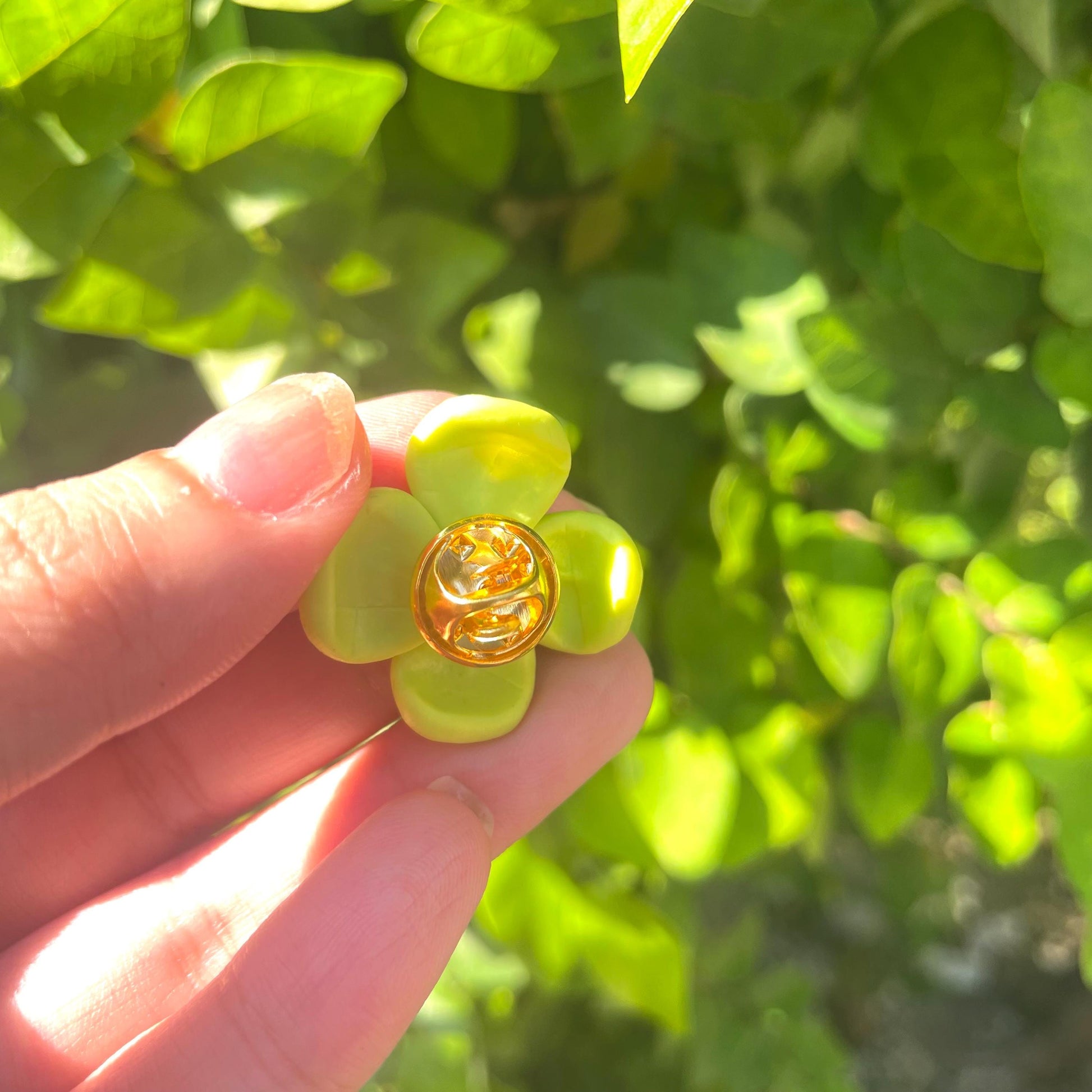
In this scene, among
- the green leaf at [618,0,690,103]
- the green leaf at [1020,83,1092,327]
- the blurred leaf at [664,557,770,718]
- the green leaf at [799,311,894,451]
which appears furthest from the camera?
the blurred leaf at [664,557,770,718]

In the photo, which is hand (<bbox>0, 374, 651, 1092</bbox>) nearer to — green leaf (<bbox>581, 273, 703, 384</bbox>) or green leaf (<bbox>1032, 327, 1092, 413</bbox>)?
green leaf (<bbox>581, 273, 703, 384</bbox>)

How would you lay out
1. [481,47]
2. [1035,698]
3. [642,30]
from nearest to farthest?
[642,30], [481,47], [1035,698]

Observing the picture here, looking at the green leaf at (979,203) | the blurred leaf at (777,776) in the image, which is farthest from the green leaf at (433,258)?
the blurred leaf at (777,776)

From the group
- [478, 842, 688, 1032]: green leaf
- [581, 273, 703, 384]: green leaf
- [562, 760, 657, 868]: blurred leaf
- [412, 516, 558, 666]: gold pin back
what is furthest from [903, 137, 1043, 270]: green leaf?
[478, 842, 688, 1032]: green leaf

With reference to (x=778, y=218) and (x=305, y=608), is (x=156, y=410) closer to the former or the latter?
(x=305, y=608)

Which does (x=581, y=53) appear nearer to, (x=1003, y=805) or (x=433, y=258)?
(x=433, y=258)

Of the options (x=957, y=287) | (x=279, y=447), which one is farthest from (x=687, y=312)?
(x=279, y=447)
